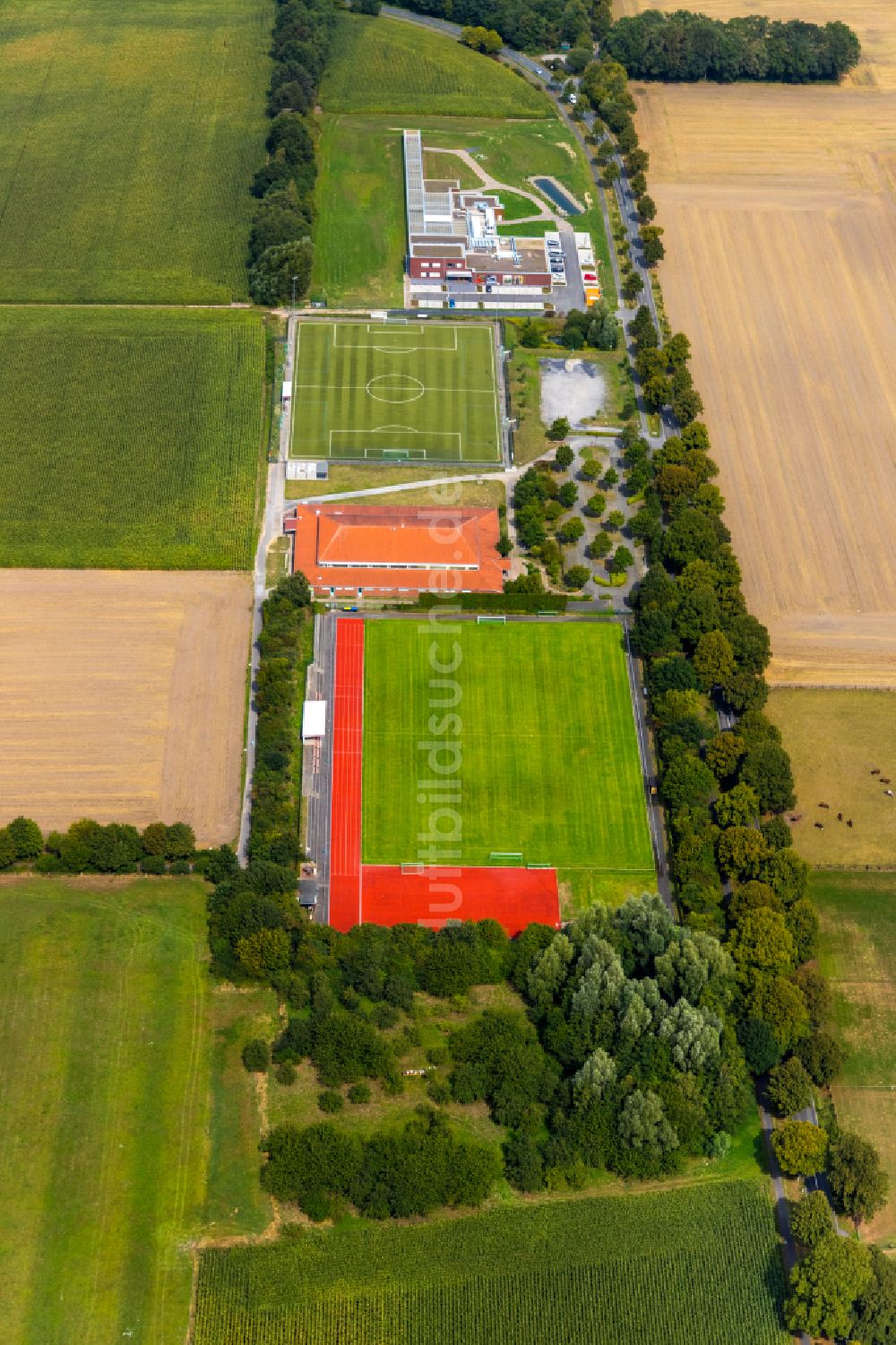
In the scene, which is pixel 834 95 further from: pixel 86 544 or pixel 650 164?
pixel 86 544

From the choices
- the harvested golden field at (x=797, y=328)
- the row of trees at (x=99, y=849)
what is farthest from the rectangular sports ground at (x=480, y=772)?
the harvested golden field at (x=797, y=328)

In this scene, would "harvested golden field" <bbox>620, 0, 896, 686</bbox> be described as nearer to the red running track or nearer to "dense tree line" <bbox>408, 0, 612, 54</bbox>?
"dense tree line" <bbox>408, 0, 612, 54</bbox>

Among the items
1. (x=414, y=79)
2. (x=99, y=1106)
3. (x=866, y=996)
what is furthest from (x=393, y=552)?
(x=414, y=79)

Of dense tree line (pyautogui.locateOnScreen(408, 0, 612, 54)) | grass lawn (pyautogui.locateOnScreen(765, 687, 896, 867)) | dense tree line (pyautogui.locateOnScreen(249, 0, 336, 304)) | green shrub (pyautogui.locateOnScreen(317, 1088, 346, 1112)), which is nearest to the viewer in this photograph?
green shrub (pyautogui.locateOnScreen(317, 1088, 346, 1112))

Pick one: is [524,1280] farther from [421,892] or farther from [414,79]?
[414,79]

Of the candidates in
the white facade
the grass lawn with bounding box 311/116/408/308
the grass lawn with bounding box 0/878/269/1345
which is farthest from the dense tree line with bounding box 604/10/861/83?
the grass lawn with bounding box 0/878/269/1345

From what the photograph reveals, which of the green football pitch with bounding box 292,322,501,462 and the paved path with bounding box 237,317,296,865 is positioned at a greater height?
the green football pitch with bounding box 292,322,501,462
